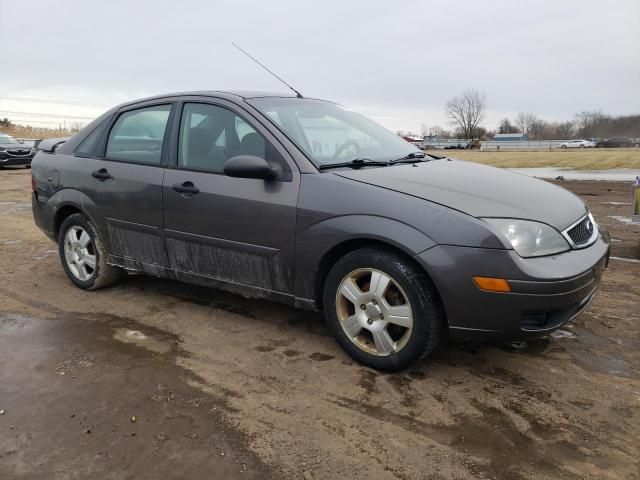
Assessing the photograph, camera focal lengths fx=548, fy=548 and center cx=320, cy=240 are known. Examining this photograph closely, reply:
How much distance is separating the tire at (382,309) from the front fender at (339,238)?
10cm

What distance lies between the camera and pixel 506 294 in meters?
2.84

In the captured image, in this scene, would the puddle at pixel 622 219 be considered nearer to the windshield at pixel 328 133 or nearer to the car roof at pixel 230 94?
the windshield at pixel 328 133

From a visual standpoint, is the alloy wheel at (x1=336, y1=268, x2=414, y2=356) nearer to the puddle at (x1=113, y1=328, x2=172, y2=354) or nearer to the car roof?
the puddle at (x1=113, y1=328, x2=172, y2=354)

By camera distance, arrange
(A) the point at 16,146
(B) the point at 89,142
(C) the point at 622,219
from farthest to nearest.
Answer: (A) the point at 16,146 < (C) the point at 622,219 < (B) the point at 89,142

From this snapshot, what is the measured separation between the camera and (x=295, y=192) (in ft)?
11.3

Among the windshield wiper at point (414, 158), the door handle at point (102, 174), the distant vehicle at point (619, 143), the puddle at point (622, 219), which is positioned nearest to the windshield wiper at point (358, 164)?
the windshield wiper at point (414, 158)

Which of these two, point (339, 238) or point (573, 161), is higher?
point (339, 238)

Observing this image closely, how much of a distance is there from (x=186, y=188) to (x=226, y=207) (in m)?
0.41

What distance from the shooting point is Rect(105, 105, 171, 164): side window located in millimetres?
4230

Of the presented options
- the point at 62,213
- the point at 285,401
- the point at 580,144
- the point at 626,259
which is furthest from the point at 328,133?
the point at 580,144

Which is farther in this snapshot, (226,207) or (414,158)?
Result: (414,158)

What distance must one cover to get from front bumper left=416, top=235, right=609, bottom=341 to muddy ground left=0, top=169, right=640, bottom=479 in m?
0.41

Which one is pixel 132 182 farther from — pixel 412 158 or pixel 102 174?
pixel 412 158

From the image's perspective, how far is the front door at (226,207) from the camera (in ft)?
11.5
